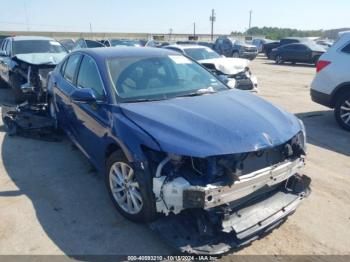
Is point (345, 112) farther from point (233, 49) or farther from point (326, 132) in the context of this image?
point (233, 49)

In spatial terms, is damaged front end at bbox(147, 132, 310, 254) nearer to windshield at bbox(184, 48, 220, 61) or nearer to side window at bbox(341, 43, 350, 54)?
side window at bbox(341, 43, 350, 54)

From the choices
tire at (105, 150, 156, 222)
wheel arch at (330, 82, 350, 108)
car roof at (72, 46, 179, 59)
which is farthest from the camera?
wheel arch at (330, 82, 350, 108)

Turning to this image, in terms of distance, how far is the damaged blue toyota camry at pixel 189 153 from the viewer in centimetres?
302

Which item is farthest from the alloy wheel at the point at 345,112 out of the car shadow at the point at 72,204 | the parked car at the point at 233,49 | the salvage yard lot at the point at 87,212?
the parked car at the point at 233,49

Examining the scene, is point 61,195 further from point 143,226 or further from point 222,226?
point 222,226

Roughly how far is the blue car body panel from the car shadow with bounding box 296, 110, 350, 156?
8.40ft

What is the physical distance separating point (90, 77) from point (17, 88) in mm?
5381

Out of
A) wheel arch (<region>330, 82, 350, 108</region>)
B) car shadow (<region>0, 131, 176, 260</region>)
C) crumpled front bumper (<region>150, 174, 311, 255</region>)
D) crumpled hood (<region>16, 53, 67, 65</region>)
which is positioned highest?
crumpled hood (<region>16, 53, 67, 65</region>)

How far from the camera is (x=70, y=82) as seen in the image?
5.25 metres

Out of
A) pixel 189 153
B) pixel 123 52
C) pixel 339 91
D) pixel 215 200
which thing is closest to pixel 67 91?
pixel 123 52

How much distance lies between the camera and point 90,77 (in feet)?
14.9

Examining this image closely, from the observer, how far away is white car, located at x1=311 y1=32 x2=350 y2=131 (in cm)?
708

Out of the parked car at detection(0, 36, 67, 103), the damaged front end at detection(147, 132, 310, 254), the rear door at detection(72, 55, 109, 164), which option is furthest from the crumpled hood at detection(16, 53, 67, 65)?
the damaged front end at detection(147, 132, 310, 254)

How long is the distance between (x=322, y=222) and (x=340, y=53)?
4.60 m
